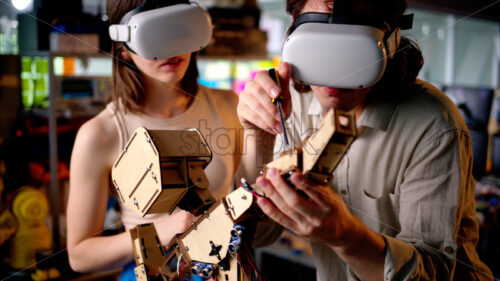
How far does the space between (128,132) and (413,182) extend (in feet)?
1.27

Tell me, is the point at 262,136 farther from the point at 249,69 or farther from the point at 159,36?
the point at 249,69

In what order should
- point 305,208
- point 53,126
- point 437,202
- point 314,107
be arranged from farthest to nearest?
point 53,126 < point 314,107 < point 437,202 < point 305,208

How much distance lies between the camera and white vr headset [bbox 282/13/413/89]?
443 mm

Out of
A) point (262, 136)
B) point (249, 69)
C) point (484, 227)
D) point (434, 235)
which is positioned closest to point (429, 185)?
point (434, 235)

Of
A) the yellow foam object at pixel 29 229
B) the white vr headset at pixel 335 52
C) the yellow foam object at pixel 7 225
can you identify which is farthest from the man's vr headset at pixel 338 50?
the yellow foam object at pixel 7 225

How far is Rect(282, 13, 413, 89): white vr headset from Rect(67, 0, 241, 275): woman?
0.63 feet

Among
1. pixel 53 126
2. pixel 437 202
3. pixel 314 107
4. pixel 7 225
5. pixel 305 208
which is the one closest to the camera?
pixel 305 208

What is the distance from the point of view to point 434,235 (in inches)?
21.1

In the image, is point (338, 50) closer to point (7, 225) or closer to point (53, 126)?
point (7, 225)

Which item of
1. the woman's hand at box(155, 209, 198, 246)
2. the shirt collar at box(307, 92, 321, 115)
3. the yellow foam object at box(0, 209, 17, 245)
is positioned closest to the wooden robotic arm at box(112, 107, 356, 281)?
the woman's hand at box(155, 209, 198, 246)

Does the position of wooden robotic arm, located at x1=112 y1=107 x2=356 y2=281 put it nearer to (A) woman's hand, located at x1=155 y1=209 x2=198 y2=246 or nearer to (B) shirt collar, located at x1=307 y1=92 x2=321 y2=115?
(A) woman's hand, located at x1=155 y1=209 x2=198 y2=246

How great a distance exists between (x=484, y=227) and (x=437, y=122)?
124 cm

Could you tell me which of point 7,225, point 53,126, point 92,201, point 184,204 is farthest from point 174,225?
point 53,126

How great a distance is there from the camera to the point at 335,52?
443 millimetres
